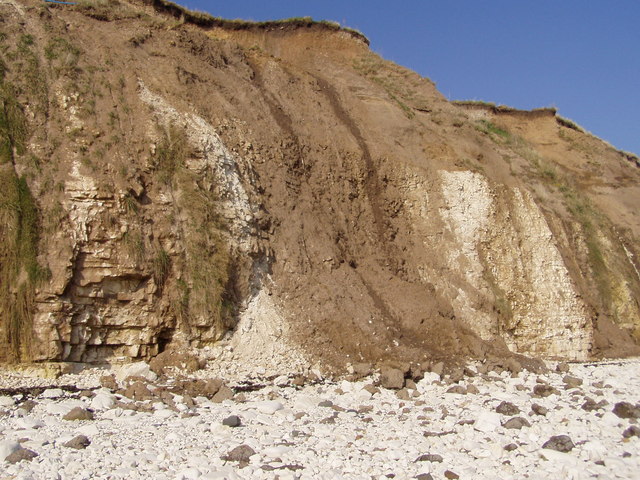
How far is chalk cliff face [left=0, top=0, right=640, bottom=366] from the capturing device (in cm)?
1296

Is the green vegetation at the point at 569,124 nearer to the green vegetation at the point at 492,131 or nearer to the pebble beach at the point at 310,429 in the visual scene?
the green vegetation at the point at 492,131

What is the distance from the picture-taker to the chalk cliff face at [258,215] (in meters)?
13.0

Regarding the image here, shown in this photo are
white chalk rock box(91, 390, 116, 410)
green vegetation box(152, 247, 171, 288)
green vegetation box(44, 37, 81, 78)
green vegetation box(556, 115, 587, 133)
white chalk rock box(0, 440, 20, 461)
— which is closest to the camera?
white chalk rock box(0, 440, 20, 461)

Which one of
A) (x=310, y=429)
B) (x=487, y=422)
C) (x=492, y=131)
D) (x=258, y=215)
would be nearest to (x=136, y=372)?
(x=310, y=429)

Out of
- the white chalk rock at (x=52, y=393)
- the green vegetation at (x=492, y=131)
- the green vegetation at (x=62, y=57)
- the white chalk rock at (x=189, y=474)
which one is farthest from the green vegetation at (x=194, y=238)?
the green vegetation at (x=492, y=131)

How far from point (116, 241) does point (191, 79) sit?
6756mm

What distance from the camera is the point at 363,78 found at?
2619 centimetres

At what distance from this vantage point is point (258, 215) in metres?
16.2

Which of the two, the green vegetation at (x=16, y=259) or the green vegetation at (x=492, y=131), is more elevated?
the green vegetation at (x=492, y=131)

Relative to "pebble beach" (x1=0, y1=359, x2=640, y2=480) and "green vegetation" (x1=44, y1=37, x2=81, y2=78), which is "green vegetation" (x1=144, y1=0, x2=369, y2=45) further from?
"pebble beach" (x1=0, y1=359, x2=640, y2=480)

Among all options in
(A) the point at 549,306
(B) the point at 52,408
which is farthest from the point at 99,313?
(A) the point at 549,306

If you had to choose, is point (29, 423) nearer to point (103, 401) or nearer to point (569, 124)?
point (103, 401)

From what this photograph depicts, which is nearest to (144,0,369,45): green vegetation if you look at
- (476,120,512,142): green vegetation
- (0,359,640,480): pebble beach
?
(476,120,512,142): green vegetation

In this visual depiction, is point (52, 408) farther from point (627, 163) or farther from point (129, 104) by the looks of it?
point (627, 163)
